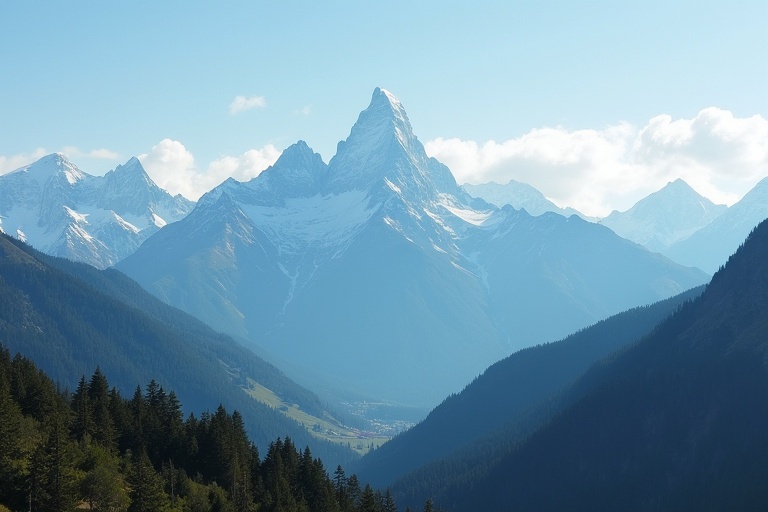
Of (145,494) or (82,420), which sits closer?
(145,494)

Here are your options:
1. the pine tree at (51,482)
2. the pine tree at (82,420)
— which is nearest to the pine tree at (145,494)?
the pine tree at (51,482)

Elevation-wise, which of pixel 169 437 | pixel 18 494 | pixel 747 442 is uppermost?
pixel 747 442

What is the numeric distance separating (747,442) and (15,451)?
155279 mm

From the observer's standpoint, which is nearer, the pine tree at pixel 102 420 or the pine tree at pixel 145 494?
the pine tree at pixel 145 494

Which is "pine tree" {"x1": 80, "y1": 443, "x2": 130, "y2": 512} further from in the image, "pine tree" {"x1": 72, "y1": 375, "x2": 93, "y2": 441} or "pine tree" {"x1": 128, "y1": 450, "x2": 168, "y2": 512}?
"pine tree" {"x1": 72, "y1": 375, "x2": 93, "y2": 441}

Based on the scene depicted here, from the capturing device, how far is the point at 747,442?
19912 centimetres

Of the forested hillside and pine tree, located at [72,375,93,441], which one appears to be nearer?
the forested hillside

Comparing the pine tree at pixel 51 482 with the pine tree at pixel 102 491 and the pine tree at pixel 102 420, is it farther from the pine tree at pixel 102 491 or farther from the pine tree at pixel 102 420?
the pine tree at pixel 102 420

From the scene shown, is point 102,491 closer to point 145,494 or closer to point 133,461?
point 145,494

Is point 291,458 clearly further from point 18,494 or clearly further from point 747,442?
point 747,442

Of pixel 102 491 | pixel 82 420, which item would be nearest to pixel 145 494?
pixel 102 491

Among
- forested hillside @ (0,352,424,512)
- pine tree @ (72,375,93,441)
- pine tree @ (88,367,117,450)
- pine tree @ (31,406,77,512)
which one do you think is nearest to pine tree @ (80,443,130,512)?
forested hillside @ (0,352,424,512)

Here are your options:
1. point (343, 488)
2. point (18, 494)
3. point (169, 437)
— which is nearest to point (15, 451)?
point (18, 494)

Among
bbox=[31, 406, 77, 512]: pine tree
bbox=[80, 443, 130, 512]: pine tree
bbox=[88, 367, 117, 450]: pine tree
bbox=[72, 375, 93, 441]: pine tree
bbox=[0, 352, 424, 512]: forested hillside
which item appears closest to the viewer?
bbox=[31, 406, 77, 512]: pine tree
